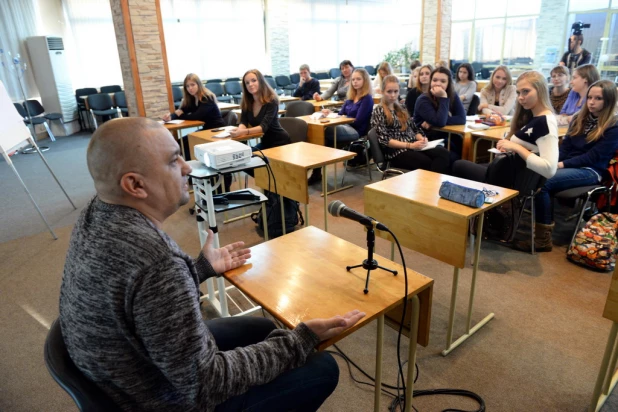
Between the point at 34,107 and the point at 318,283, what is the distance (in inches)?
324

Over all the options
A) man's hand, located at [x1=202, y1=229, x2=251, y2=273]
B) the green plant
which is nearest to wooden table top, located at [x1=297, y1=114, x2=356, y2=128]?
man's hand, located at [x1=202, y1=229, x2=251, y2=273]

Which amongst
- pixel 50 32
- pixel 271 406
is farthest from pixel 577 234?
pixel 50 32

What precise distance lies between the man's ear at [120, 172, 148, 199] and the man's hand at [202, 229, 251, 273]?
1.84ft

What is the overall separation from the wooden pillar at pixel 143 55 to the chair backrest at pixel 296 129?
2.21 m

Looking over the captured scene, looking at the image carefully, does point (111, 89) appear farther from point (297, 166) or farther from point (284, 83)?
point (297, 166)

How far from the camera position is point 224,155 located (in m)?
2.27

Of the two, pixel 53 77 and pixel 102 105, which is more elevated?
pixel 53 77

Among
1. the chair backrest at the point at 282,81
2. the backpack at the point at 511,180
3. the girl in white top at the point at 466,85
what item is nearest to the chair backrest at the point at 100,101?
the chair backrest at the point at 282,81

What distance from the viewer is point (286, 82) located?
10383mm

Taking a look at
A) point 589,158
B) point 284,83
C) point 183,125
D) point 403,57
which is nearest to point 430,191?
point 589,158

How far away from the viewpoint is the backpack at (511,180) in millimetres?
2820

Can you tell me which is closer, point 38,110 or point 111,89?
point 38,110

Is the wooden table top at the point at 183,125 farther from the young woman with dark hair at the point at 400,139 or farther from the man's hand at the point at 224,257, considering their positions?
the man's hand at the point at 224,257

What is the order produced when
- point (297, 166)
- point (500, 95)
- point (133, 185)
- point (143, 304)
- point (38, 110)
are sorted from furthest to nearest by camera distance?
point (38, 110), point (500, 95), point (297, 166), point (133, 185), point (143, 304)
